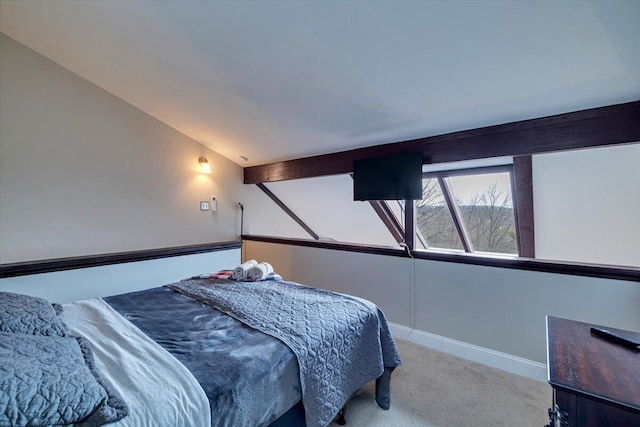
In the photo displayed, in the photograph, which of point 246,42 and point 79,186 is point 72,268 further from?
point 246,42

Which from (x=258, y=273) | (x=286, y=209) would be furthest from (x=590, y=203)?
(x=286, y=209)

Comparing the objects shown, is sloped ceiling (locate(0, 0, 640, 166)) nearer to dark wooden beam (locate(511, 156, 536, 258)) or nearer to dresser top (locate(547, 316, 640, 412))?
dark wooden beam (locate(511, 156, 536, 258))

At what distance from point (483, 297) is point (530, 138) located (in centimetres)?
132

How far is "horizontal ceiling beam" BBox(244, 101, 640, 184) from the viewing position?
1791 mm

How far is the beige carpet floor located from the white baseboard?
59mm

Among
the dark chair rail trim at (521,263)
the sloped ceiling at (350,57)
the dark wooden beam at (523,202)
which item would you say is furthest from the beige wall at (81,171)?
the dark wooden beam at (523,202)

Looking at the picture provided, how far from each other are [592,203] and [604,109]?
3.97ft

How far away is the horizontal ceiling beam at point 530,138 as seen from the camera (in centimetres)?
179

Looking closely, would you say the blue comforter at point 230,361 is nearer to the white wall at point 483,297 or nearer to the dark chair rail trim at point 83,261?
the dark chair rail trim at point 83,261

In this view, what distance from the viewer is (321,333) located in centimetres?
148

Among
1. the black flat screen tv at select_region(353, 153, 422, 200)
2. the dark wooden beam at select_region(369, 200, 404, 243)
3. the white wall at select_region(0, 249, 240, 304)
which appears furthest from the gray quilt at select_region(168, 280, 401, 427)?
the dark wooden beam at select_region(369, 200, 404, 243)

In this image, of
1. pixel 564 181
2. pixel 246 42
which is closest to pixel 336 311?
pixel 246 42

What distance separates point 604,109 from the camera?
5.99ft

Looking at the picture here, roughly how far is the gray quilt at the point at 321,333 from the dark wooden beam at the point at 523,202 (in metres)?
1.98
